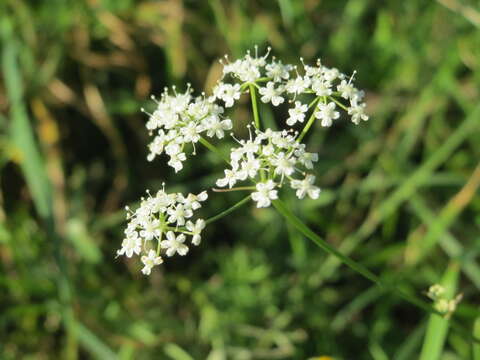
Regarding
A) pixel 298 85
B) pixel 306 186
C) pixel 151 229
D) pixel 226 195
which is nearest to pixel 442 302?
pixel 306 186

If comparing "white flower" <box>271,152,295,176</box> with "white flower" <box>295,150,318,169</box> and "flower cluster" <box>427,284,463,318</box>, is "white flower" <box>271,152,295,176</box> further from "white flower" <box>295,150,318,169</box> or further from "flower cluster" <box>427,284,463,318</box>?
"flower cluster" <box>427,284,463,318</box>

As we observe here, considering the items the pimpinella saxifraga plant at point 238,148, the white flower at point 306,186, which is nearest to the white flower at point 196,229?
the pimpinella saxifraga plant at point 238,148

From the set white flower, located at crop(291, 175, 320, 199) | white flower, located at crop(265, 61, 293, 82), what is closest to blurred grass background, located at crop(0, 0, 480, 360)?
white flower, located at crop(265, 61, 293, 82)

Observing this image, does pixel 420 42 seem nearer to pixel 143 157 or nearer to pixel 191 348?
pixel 143 157

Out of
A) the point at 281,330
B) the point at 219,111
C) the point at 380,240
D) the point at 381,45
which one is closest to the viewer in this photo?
the point at 219,111

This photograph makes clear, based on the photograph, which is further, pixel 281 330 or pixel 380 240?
pixel 380 240

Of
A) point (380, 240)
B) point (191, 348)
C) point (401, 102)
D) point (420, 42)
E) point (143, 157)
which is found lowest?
point (191, 348)

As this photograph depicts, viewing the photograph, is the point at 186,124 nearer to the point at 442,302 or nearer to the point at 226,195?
the point at 442,302

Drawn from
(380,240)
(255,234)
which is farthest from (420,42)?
(255,234)
